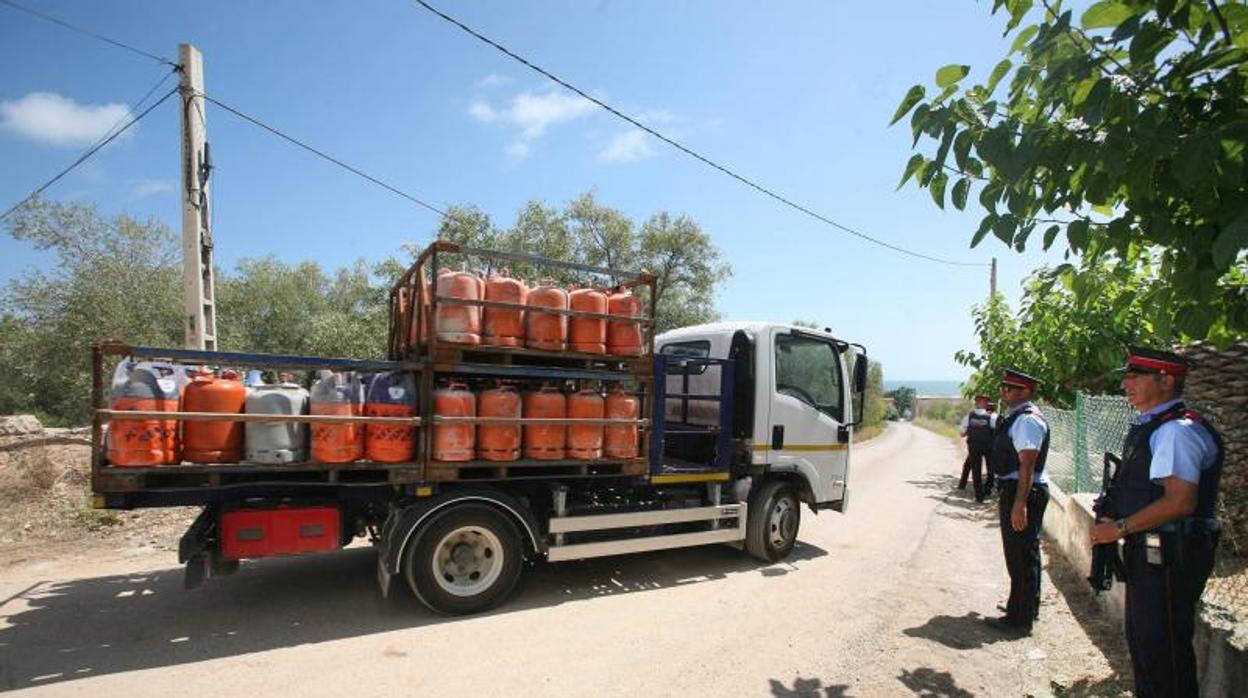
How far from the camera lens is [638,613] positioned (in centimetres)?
520

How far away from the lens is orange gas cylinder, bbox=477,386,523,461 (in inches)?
201

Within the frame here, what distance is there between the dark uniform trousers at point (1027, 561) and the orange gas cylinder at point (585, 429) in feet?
10.7

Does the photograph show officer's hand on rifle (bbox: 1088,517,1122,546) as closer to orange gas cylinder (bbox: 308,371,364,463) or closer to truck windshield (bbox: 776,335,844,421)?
truck windshield (bbox: 776,335,844,421)

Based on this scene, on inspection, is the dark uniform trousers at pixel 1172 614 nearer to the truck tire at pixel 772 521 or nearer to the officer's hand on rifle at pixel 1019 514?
the officer's hand on rifle at pixel 1019 514

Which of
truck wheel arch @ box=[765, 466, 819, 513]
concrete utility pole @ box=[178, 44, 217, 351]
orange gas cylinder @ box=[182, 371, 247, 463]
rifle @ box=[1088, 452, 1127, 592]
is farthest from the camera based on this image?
concrete utility pole @ box=[178, 44, 217, 351]

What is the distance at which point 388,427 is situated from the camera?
477 cm

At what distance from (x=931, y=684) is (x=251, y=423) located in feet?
15.4

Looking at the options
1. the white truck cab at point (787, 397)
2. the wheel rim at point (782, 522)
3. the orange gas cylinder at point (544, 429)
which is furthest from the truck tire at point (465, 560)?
the wheel rim at point (782, 522)

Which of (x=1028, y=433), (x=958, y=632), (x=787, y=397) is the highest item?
(x=787, y=397)

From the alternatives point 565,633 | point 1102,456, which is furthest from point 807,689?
point 1102,456

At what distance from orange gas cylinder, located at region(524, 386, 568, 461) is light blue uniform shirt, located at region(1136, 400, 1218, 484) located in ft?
12.4

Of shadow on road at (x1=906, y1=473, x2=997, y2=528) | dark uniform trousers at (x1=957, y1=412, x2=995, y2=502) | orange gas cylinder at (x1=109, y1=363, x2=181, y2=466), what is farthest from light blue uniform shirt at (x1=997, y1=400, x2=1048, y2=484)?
dark uniform trousers at (x1=957, y1=412, x2=995, y2=502)

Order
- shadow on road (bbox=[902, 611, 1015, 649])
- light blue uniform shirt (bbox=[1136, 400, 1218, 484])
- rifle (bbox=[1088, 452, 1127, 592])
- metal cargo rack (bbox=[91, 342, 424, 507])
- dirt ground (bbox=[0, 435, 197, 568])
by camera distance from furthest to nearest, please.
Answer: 1. dirt ground (bbox=[0, 435, 197, 568])
2. shadow on road (bbox=[902, 611, 1015, 649])
3. metal cargo rack (bbox=[91, 342, 424, 507])
4. rifle (bbox=[1088, 452, 1127, 592])
5. light blue uniform shirt (bbox=[1136, 400, 1218, 484])

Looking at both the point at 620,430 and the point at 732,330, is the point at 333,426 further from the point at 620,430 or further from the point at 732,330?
the point at 732,330
